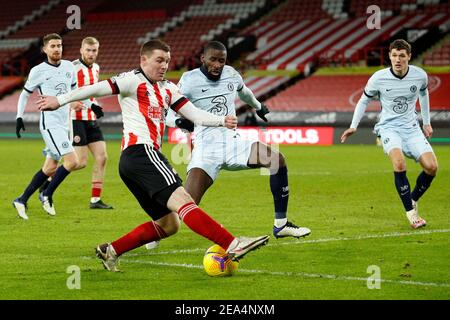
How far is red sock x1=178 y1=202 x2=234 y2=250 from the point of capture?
7.41 meters

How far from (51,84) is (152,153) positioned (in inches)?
199

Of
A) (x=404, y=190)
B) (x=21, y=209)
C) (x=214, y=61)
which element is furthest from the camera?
(x=21, y=209)

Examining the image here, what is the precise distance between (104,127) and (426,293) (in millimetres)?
29922

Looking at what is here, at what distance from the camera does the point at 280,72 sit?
3850 centimetres

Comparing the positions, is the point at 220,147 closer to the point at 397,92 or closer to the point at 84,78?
the point at 397,92

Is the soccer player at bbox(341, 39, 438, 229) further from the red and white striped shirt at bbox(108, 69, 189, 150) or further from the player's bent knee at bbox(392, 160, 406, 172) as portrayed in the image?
the red and white striped shirt at bbox(108, 69, 189, 150)

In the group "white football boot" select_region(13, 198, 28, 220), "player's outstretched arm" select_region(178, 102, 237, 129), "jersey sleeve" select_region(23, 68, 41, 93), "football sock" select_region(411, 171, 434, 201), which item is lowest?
"white football boot" select_region(13, 198, 28, 220)

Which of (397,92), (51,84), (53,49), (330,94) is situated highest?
(330,94)

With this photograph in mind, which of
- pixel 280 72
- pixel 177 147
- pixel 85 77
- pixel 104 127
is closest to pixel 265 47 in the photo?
pixel 280 72

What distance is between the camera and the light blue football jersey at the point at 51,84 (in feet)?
40.3

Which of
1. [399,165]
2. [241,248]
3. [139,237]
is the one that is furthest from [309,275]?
[399,165]

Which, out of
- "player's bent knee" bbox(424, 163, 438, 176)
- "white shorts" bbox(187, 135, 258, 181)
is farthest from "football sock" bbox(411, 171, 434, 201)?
"white shorts" bbox(187, 135, 258, 181)

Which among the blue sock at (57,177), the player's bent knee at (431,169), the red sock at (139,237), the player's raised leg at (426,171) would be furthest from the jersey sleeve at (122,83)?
the blue sock at (57,177)

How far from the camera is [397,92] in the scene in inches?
440
